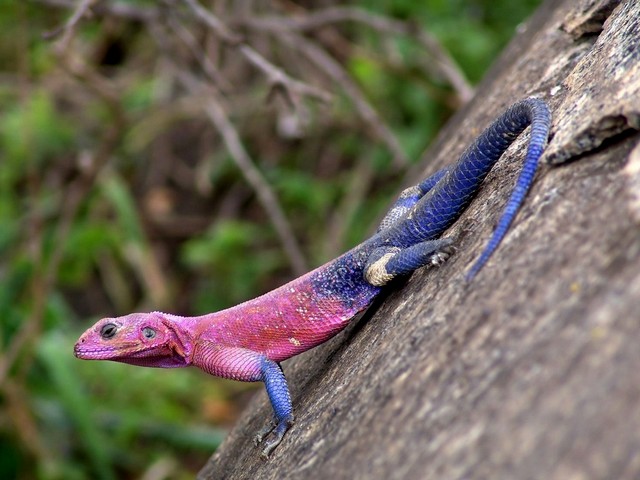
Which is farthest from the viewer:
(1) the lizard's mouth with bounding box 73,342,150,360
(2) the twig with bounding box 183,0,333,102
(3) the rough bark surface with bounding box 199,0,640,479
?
(2) the twig with bounding box 183,0,333,102

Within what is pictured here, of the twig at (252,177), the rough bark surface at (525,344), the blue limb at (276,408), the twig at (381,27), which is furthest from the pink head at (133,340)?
the twig at (381,27)

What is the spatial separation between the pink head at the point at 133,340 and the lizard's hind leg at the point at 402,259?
1.02 m

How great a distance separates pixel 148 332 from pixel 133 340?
0.07 meters

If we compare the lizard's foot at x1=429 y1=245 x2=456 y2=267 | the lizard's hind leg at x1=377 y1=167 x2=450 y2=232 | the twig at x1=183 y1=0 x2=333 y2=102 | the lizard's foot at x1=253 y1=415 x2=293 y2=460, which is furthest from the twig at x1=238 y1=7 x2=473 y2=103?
the lizard's foot at x1=253 y1=415 x2=293 y2=460

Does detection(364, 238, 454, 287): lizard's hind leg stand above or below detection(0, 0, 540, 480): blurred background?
above

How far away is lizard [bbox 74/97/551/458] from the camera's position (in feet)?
8.75

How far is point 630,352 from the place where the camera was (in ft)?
5.47

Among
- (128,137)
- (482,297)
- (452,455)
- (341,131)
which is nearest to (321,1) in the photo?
(341,131)

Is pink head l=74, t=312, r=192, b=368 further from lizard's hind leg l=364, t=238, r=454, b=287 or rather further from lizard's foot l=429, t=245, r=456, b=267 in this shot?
lizard's foot l=429, t=245, r=456, b=267

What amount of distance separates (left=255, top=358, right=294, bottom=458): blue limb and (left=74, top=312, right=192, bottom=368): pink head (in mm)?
543

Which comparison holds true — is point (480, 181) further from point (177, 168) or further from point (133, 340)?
point (177, 168)

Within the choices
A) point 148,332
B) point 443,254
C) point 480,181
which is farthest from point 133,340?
point 480,181

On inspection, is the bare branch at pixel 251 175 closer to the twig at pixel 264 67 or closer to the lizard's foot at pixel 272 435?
the twig at pixel 264 67

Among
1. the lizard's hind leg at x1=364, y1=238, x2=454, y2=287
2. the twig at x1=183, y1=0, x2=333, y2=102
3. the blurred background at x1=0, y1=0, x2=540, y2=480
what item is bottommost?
the blurred background at x1=0, y1=0, x2=540, y2=480
